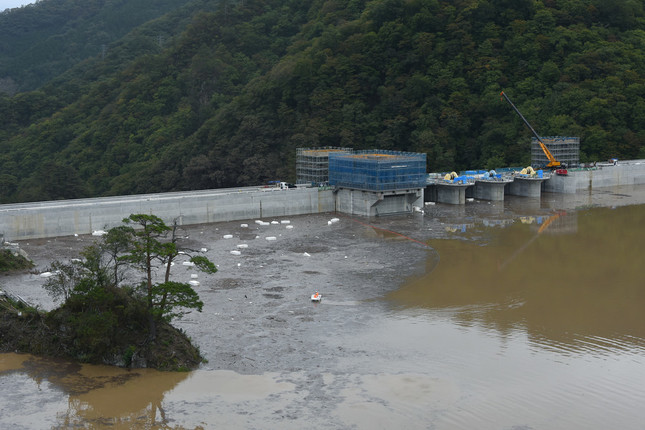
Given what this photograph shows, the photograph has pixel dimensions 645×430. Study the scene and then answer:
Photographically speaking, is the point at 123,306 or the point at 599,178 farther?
the point at 599,178

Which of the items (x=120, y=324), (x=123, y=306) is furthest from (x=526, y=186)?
(x=120, y=324)

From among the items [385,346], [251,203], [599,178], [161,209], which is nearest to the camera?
[385,346]

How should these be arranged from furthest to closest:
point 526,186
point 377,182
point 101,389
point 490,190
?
point 526,186, point 490,190, point 377,182, point 101,389

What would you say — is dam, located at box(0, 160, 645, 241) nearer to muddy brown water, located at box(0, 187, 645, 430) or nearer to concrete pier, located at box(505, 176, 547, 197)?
concrete pier, located at box(505, 176, 547, 197)

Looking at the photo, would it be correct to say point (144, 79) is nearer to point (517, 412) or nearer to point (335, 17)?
point (335, 17)

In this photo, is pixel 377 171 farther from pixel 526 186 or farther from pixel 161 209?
pixel 526 186

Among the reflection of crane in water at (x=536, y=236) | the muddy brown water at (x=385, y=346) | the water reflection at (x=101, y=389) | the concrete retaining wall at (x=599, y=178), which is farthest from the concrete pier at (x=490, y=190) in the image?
the water reflection at (x=101, y=389)

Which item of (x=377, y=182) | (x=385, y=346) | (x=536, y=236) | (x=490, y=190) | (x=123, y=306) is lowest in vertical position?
(x=385, y=346)
